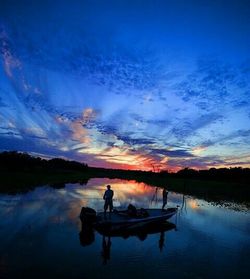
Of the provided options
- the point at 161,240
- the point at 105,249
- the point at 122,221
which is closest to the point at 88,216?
the point at 122,221

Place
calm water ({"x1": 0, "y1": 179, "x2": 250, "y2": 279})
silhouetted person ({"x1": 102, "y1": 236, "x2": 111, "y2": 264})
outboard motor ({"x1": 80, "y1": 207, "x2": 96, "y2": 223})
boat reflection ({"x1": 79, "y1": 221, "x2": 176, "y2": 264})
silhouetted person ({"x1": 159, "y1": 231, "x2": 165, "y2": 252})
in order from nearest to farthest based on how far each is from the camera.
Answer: calm water ({"x1": 0, "y1": 179, "x2": 250, "y2": 279})
silhouetted person ({"x1": 102, "y1": 236, "x2": 111, "y2": 264})
boat reflection ({"x1": 79, "y1": 221, "x2": 176, "y2": 264})
silhouetted person ({"x1": 159, "y1": 231, "x2": 165, "y2": 252})
outboard motor ({"x1": 80, "y1": 207, "x2": 96, "y2": 223})

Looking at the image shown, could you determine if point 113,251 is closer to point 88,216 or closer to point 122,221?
point 122,221

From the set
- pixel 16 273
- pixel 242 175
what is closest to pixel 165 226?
pixel 16 273

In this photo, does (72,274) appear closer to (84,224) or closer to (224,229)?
(84,224)

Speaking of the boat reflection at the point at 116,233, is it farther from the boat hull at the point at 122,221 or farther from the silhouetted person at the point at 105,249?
the boat hull at the point at 122,221

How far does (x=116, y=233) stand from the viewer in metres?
22.0

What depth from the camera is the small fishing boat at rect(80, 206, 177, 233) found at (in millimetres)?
21594

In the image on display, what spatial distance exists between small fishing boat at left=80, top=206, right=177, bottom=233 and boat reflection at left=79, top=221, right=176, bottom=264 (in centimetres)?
30

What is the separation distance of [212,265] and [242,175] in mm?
110007

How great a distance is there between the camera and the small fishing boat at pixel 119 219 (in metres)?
21.6

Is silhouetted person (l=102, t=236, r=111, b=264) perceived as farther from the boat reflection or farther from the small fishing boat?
the small fishing boat

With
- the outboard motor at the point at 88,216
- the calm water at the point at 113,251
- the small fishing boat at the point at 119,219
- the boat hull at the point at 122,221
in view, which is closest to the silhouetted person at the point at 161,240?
the calm water at the point at 113,251

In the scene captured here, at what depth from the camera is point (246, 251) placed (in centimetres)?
1911

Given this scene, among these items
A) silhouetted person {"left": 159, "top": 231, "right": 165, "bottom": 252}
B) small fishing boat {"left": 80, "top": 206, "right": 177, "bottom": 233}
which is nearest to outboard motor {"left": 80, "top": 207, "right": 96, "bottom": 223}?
small fishing boat {"left": 80, "top": 206, "right": 177, "bottom": 233}
